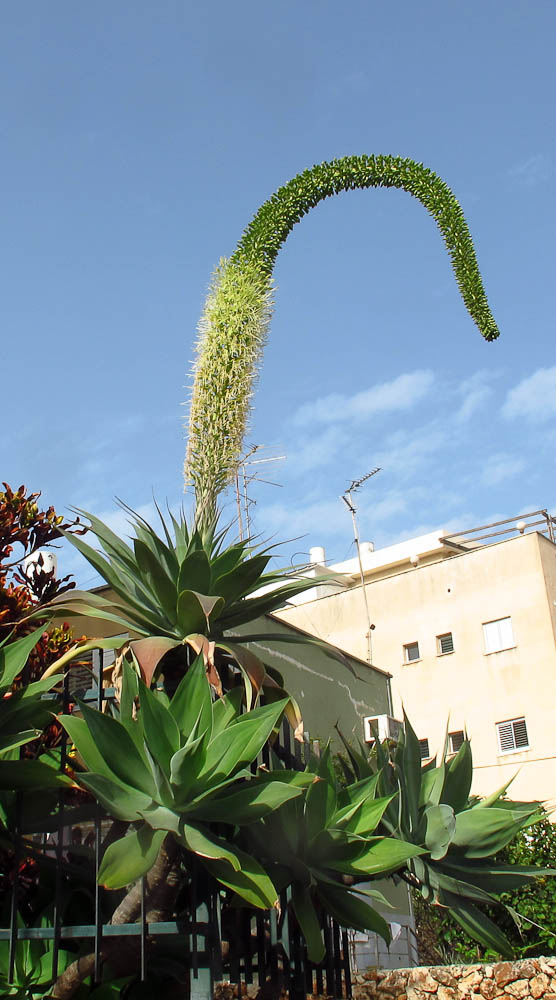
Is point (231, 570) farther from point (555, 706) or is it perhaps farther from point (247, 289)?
point (555, 706)

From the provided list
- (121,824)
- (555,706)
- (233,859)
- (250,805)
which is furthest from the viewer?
(555,706)

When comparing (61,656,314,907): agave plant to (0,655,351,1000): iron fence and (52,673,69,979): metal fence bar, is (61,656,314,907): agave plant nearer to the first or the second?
(0,655,351,1000): iron fence

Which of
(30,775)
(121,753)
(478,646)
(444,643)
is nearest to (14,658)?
(30,775)

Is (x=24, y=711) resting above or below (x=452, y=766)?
above

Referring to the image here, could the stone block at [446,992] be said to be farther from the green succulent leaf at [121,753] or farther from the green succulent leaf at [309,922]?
the green succulent leaf at [121,753]

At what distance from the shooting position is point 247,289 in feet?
15.7

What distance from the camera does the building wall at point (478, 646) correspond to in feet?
67.4

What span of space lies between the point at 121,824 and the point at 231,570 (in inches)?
48.2

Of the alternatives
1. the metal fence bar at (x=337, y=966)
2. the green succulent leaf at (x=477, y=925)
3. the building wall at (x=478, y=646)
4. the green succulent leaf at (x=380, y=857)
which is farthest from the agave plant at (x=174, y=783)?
the building wall at (x=478, y=646)

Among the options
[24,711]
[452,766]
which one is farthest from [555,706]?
[24,711]

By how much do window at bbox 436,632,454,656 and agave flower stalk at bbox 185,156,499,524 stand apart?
19.1 metres

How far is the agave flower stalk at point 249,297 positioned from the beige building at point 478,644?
1615cm

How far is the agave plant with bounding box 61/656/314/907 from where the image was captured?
3053 mm

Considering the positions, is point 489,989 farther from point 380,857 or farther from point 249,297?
point 249,297
